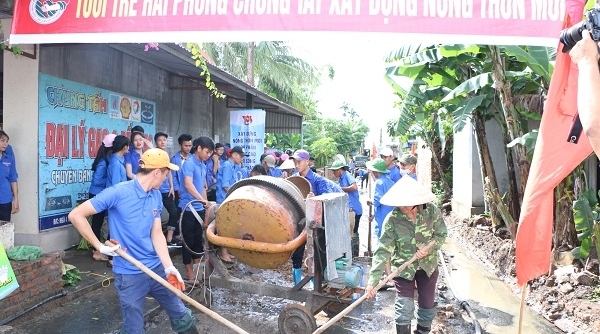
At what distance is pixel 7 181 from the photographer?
5.95 m

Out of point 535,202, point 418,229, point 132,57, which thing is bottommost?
point 418,229

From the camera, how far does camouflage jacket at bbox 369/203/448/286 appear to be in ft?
14.0

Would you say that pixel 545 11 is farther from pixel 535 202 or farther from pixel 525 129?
pixel 525 129

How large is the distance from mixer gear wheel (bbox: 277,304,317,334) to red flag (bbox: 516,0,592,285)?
89.8 inches

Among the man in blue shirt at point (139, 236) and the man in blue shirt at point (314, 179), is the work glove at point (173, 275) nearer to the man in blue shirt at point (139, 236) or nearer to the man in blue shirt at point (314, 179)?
the man in blue shirt at point (139, 236)

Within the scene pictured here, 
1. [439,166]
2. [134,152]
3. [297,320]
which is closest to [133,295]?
[297,320]

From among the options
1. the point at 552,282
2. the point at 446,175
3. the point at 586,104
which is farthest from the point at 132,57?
the point at 446,175

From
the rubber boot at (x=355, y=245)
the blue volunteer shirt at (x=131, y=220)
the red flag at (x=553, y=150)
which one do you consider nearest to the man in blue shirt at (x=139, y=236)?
the blue volunteer shirt at (x=131, y=220)

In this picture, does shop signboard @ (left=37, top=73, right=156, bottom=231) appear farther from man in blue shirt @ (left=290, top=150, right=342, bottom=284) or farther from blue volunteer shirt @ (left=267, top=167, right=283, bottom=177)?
man in blue shirt @ (left=290, top=150, right=342, bottom=284)

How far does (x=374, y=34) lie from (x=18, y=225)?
549cm

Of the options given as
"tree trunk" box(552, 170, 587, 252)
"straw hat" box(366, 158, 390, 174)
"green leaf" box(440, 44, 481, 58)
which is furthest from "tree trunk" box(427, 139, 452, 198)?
"straw hat" box(366, 158, 390, 174)

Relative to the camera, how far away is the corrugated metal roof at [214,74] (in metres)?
7.63

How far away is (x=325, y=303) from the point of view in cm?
477

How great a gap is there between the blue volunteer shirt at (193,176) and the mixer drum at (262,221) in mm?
1053
